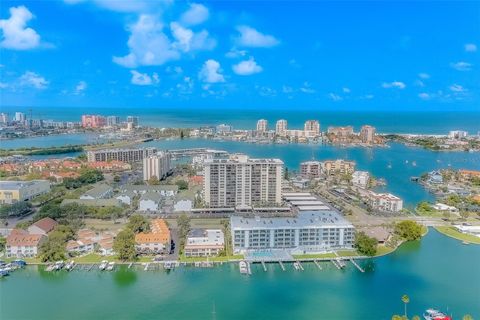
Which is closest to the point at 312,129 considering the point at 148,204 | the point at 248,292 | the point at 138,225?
the point at 148,204

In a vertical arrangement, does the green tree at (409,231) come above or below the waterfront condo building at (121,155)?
below

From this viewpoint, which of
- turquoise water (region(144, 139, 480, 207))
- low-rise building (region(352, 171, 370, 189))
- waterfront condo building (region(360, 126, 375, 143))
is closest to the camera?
low-rise building (region(352, 171, 370, 189))

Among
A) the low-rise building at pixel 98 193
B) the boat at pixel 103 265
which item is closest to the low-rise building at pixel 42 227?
the boat at pixel 103 265

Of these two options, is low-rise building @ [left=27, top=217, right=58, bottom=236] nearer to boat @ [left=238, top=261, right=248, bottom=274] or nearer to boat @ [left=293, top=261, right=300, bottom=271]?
boat @ [left=238, top=261, right=248, bottom=274]

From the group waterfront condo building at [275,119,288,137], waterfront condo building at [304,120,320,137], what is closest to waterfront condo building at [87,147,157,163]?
waterfront condo building at [275,119,288,137]

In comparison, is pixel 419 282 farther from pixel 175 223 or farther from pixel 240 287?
pixel 175 223

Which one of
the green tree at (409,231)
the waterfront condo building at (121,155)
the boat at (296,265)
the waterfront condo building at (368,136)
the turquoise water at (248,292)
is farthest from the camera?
the waterfront condo building at (368,136)

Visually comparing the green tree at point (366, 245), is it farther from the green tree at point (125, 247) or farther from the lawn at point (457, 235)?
the green tree at point (125, 247)
